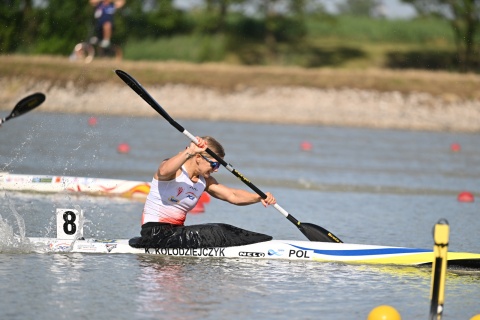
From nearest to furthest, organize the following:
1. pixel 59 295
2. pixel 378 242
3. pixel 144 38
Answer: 1. pixel 59 295
2. pixel 378 242
3. pixel 144 38

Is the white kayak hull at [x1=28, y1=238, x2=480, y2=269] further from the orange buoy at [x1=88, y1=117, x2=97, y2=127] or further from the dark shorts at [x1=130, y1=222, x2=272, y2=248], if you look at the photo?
the orange buoy at [x1=88, y1=117, x2=97, y2=127]

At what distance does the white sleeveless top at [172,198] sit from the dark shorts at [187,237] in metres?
0.09

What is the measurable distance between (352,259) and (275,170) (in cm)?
930

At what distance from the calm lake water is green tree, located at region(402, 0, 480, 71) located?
1800 centimetres

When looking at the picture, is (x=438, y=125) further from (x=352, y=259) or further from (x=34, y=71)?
(x=352, y=259)

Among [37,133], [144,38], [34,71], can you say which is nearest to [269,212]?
[37,133]

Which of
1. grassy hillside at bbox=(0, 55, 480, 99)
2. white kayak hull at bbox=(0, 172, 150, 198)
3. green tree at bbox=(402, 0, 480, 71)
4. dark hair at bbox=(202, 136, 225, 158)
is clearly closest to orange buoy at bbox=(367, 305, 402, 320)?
dark hair at bbox=(202, 136, 225, 158)

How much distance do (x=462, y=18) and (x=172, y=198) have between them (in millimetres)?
38671

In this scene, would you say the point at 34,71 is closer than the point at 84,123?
No

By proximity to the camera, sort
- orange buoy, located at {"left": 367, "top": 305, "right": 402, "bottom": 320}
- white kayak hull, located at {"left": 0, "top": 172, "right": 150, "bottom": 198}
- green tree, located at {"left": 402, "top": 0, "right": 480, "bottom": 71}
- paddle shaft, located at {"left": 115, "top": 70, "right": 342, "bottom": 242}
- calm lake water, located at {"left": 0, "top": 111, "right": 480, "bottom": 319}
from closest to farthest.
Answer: orange buoy, located at {"left": 367, "top": 305, "right": 402, "bottom": 320} < calm lake water, located at {"left": 0, "top": 111, "right": 480, "bottom": 319} < paddle shaft, located at {"left": 115, "top": 70, "right": 342, "bottom": 242} < white kayak hull, located at {"left": 0, "top": 172, "right": 150, "bottom": 198} < green tree, located at {"left": 402, "top": 0, "right": 480, "bottom": 71}

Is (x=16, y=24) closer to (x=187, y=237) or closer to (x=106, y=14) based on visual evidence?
(x=106, y=14)

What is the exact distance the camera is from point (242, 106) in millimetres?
32750

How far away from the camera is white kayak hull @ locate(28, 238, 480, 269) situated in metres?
10.6

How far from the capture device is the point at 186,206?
10.5m
